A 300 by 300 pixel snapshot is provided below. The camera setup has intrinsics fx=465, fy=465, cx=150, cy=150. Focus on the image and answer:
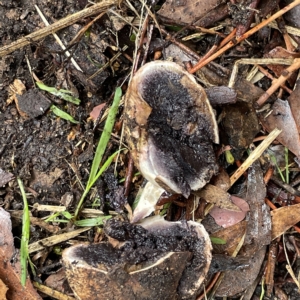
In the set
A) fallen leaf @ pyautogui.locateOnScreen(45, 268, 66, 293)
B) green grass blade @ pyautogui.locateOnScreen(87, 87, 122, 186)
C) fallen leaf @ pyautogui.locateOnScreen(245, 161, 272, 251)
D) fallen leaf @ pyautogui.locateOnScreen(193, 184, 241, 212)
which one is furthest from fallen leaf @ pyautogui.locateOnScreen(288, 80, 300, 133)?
fallen leaf @ pyautogui.locateOnScreen(45, 268, 66, 293)

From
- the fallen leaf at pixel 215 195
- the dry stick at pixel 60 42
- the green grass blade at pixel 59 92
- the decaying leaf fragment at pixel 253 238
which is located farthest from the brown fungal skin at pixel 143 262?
the dry stick at pixel 60 42

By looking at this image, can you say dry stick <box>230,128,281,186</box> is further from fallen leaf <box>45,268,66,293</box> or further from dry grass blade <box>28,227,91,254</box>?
fallen leaf <box>45,268,66,293</box>

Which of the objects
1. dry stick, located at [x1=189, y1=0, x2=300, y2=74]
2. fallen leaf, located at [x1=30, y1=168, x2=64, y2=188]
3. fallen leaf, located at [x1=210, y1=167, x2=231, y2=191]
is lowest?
fallen leaf, located at [x1=210, y1=167, x2=231, y2=191]

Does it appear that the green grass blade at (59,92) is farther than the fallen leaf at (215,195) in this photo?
Yes

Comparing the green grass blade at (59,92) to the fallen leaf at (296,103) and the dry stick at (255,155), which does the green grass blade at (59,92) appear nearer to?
the dry stick at (255,155)

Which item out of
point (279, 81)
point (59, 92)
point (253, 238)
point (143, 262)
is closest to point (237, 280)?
point (253, 238)

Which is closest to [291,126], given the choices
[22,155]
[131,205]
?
[131,205]

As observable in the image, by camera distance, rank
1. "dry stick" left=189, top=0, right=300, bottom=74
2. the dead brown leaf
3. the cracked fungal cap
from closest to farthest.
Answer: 1. the cracked fungal cap
2. "dry stick" left=189, top=0, right=300, bottom=74
3. the dead brown leaf
